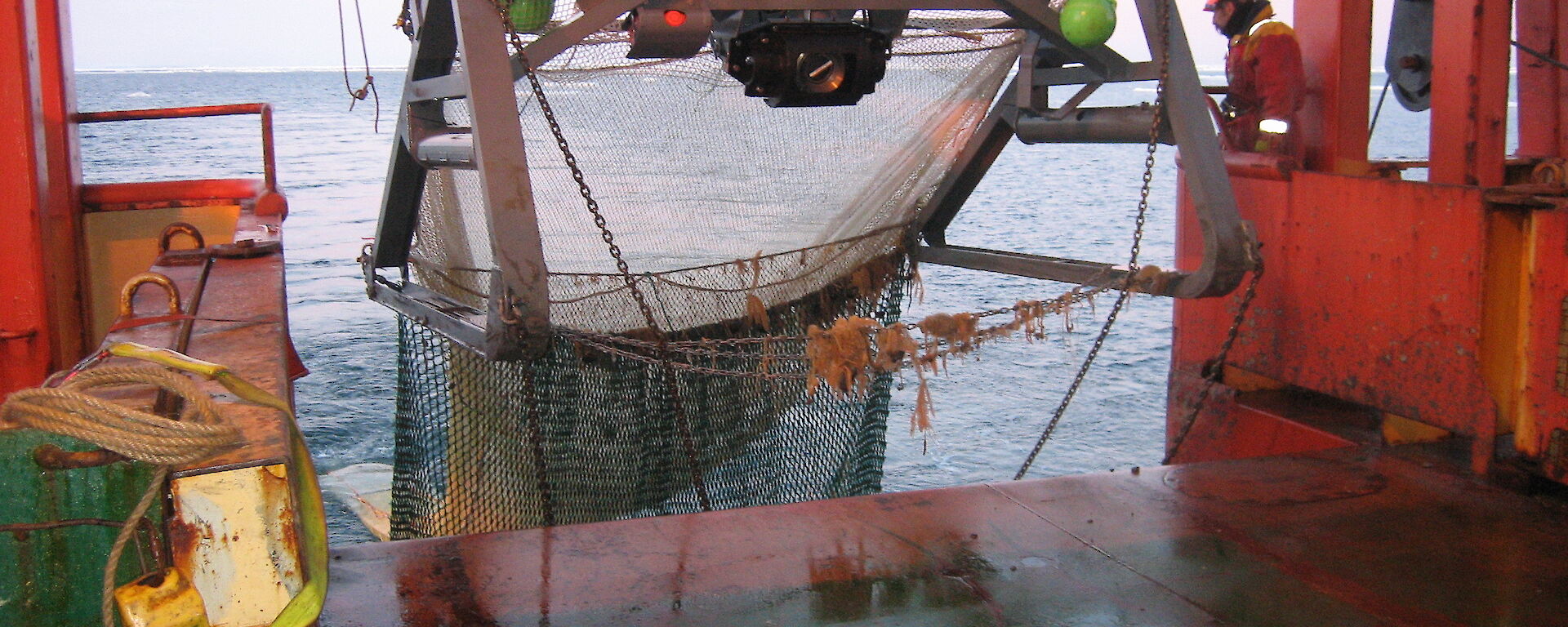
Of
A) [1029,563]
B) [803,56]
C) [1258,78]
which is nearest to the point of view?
[1029,563]

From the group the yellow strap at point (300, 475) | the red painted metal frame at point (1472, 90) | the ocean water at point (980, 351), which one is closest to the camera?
the yellow strap at point (300, 475)

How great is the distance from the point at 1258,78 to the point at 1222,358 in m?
1.28

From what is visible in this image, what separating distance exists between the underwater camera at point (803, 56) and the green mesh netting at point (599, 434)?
1076mm

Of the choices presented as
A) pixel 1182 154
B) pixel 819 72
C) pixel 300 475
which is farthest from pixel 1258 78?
pixel 300 475

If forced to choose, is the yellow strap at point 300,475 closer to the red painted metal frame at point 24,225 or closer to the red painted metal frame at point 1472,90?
the red painted metal frame at point 24,225

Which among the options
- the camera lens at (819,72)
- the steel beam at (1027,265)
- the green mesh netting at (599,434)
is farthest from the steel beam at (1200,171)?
the green mesh netting at (599,434)

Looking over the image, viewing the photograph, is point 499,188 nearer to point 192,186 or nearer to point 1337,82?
point 192,186

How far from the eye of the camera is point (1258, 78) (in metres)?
4.99

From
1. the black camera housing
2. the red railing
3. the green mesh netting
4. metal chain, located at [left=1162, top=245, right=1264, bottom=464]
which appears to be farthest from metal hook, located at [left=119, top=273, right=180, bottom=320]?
metal chain, located at [left=1162, top=245, right=1264, bottom=464]

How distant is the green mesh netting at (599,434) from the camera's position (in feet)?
16.8

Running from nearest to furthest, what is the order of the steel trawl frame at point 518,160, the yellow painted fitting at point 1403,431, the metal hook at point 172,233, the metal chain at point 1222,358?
the metal hook at point 172,233 → the steel trawl frame at point 518,160 → the metal chain at point 1222,358 → the yellow painted fitting at point 1403,431

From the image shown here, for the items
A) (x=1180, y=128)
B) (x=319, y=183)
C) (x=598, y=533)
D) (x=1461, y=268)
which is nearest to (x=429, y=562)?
(x=598, y=533)

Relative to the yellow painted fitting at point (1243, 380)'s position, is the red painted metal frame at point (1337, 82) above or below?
above

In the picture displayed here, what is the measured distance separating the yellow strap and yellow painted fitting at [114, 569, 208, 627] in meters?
0.10
